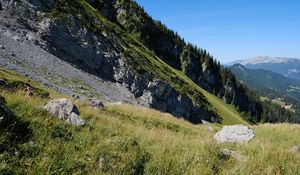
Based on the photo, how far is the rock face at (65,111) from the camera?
953cm

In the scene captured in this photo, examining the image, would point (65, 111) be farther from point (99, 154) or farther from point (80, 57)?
point (80, 57)

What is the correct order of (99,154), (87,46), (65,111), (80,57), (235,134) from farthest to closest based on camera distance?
1. (87,46)
2. (80,57)
3. (235,134)
4. (65,111)
5. (99,154)

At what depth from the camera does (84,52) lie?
7200 cm

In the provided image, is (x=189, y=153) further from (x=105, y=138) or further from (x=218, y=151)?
(x=105, y=138)

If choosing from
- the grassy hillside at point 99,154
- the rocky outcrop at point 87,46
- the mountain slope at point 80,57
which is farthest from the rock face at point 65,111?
the rocky outcrop at point 87,46

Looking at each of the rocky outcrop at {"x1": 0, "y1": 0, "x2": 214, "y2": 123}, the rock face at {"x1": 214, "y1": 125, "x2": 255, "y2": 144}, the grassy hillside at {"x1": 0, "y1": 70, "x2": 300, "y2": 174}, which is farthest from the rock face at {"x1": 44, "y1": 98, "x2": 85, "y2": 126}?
the rocky outcrop at {"x1": 0, "y1": 0, "x2": 214, "y2": 123}

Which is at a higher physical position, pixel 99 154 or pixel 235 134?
pixel 235 134

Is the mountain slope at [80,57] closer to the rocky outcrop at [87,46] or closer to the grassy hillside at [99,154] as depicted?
the rocky outcrop at [87,46]

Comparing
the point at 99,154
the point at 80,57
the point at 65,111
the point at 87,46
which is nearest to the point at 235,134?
the point at 65,111

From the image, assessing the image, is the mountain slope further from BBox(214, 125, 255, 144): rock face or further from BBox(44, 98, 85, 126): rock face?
BBox(44, 98, 85, 126): rock face

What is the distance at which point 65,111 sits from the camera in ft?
33.6

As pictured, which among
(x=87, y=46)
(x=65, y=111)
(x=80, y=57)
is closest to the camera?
(x=65, y=111)

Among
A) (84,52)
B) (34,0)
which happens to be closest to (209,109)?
(84,52)

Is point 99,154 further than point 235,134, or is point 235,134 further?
point 235,134
